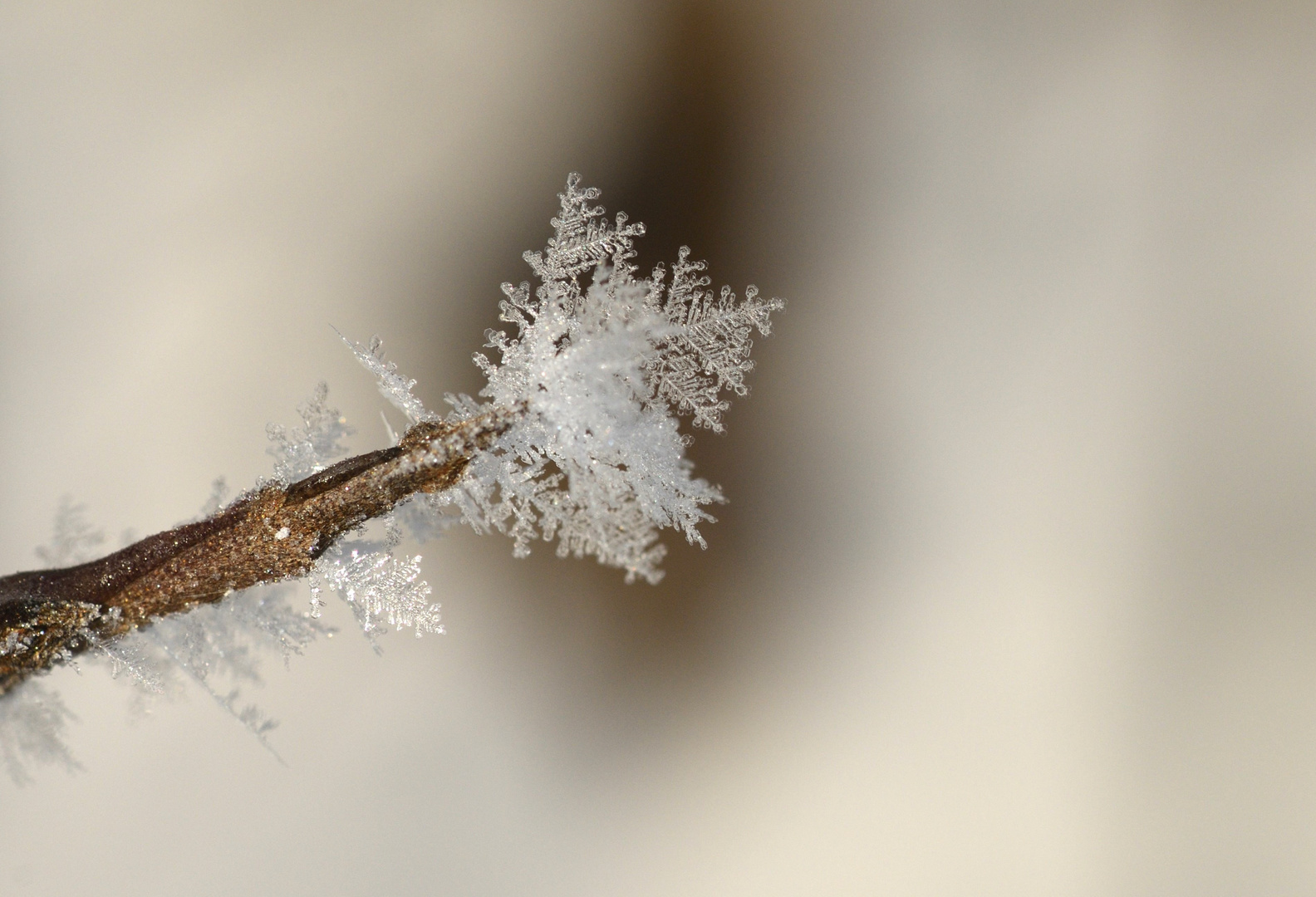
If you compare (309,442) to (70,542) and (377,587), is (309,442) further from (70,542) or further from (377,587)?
(70,542)

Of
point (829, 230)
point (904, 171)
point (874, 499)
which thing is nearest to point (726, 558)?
point (874, 499)

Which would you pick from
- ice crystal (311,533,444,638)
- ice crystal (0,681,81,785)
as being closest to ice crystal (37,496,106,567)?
ice crystal (0,681,81,785)

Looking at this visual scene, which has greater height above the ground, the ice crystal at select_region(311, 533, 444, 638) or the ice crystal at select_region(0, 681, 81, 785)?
the ice crystal at select_region(311, 533, 444, 638)

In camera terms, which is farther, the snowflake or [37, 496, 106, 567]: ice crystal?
[37, 496, 106, 567]: ice crystal

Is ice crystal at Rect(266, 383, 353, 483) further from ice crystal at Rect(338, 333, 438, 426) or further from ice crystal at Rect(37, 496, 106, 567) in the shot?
ice crystal at Rect(37, 496, 106, 567)

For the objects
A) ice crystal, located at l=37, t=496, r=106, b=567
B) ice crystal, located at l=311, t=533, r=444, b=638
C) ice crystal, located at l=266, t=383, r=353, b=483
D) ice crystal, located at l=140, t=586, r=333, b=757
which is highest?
ice crystal, located at l=266, t=383, r=353, b=483

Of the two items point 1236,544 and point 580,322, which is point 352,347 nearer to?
point 580,322

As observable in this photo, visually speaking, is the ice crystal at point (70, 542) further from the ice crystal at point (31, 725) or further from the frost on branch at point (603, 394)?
the frost on branch at point (603, 394)

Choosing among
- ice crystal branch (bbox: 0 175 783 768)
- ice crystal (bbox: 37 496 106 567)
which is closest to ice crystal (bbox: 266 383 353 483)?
ice crystal branch (bbox: 0 175 783 768)
